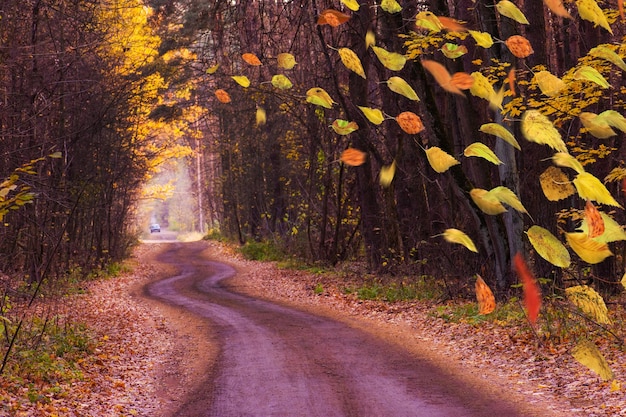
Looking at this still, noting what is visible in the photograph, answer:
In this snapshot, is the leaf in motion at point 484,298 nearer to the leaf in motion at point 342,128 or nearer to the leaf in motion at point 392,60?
the leaf in motion at point 342,128

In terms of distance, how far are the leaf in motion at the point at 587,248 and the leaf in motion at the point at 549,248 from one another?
0.23 meters

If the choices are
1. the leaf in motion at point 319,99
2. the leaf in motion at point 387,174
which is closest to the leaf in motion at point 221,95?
the leaf in motion at point 319,99

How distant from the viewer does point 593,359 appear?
8906mm

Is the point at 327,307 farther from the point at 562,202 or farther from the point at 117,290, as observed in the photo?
the point at 117,290

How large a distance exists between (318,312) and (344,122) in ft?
26.7

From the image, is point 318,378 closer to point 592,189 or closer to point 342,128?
point 342,128

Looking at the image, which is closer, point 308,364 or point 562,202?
point 308,364

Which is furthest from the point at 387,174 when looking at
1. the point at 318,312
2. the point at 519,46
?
the point at 519,46

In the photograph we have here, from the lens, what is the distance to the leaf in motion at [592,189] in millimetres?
6578

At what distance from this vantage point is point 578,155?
12.1m

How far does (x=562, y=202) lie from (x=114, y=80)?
12.8 metres

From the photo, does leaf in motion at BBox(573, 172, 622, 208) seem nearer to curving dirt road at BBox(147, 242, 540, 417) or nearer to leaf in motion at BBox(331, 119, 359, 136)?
curving dirt road at BBox(147, 242, 540, 417)

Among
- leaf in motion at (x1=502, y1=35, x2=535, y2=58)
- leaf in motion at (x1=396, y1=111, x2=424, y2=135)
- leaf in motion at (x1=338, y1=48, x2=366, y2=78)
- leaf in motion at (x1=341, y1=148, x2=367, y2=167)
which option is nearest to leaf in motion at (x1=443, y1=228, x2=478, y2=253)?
leaf in motion at (x1=338, y1=48, x2=366, y2=78)

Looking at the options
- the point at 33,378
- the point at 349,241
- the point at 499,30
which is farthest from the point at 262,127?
the point at 33,378
